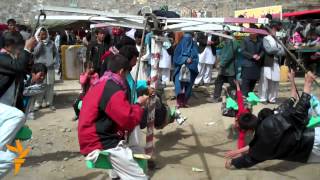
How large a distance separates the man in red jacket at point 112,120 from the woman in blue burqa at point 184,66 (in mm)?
5513

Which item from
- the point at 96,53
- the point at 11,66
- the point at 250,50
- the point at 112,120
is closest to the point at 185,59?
the point at 250,50

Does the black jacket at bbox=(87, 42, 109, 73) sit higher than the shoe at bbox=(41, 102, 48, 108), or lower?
higher

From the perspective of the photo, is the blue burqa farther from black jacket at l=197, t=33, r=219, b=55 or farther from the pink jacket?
the pink jacket

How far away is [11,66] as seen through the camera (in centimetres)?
496

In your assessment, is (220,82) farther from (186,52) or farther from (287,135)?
(287,135)

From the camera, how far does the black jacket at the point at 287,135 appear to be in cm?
482

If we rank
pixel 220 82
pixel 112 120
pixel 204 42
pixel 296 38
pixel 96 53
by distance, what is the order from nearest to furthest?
pixel 112 120 < pixel 96 53 < pixel 220 82 < pixel 204 42 < pixel 296 38

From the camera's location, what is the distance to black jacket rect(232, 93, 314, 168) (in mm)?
4824

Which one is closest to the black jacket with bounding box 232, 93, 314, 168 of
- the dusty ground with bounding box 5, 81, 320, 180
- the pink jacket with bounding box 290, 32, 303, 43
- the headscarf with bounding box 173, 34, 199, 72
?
the dusty ground with bounding box 5, 81, 320, 180

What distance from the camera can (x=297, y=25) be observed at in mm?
17406

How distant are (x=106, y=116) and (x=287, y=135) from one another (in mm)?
2069

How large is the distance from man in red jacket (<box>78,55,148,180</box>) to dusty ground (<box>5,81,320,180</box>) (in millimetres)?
1648

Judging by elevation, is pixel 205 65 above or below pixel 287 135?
below

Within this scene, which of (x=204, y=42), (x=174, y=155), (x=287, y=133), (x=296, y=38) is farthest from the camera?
(x=296, y=38)
